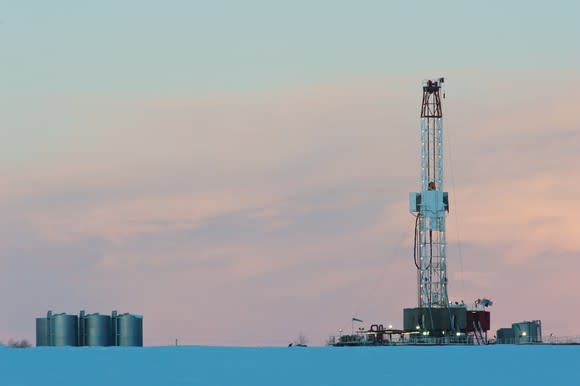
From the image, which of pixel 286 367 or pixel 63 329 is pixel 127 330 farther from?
pixel 286 367

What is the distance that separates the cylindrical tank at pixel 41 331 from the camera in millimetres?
145875

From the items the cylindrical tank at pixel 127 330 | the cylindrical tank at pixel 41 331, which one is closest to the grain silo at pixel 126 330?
the cylindrical tank at pixel 127 330

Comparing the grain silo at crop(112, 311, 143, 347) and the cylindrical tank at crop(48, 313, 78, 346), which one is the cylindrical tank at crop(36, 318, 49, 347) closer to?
the cylindrical tank at crop(48, 313, 78, 346)

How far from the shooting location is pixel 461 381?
112875 mm

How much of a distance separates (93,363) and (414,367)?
115ft

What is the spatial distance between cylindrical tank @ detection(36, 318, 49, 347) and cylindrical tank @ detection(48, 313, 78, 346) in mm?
596

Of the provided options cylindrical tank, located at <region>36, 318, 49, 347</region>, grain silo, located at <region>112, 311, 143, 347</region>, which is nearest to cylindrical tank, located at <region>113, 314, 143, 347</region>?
grain silo, located at <region>112, 311, 143, 347</region>

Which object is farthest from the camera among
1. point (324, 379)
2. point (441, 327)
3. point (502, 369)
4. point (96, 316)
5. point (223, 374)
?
point (441, 327)

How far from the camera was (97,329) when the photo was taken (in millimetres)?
145500

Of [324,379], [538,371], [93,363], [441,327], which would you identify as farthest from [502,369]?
[441,327]

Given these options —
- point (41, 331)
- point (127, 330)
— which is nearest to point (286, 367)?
point (127, 330)

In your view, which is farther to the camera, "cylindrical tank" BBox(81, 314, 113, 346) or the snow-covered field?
"cylindrical tank" BBox(81, 314, 113, 346)

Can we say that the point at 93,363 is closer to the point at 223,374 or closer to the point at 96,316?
the point at 223,374

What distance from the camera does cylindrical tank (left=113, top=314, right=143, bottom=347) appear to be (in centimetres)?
14475
